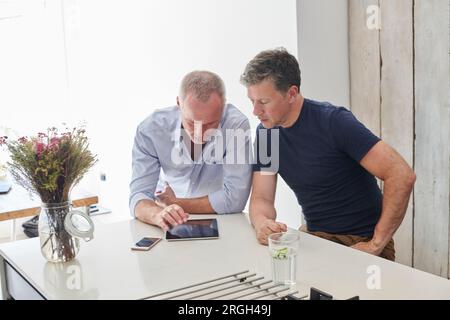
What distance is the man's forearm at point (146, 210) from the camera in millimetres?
1835

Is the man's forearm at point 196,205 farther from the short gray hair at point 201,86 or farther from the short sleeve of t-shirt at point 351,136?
the short sleeve of t-shirt at point 351,136

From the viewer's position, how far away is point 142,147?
212 cm

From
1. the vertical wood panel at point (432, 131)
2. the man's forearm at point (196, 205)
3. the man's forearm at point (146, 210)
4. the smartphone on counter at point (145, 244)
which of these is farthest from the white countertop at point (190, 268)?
the vertical wood panel at point (432, 131)

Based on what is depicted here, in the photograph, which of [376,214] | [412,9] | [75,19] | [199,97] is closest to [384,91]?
[412,9]

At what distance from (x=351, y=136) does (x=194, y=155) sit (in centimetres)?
68

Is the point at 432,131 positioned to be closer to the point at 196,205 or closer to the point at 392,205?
the point at 392,205

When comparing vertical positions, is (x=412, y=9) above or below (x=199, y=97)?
above

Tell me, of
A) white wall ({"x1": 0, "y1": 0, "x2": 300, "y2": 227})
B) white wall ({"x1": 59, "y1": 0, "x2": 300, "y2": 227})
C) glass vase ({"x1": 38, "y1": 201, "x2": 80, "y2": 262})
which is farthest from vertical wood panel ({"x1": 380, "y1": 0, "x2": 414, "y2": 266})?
glass vase ({"x1": 38, "y1": 201, "x2": 80, "y2": 262})

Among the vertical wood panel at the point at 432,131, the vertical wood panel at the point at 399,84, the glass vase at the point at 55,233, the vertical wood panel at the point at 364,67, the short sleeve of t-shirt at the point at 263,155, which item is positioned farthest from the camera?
the vertical wood panel at the point at 364,67

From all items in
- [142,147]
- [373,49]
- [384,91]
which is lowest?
[142,147]

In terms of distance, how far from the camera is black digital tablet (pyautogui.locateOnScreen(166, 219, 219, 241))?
165cm

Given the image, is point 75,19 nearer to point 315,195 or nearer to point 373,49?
point 373,49

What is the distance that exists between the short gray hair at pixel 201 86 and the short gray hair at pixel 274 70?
0.16 m
